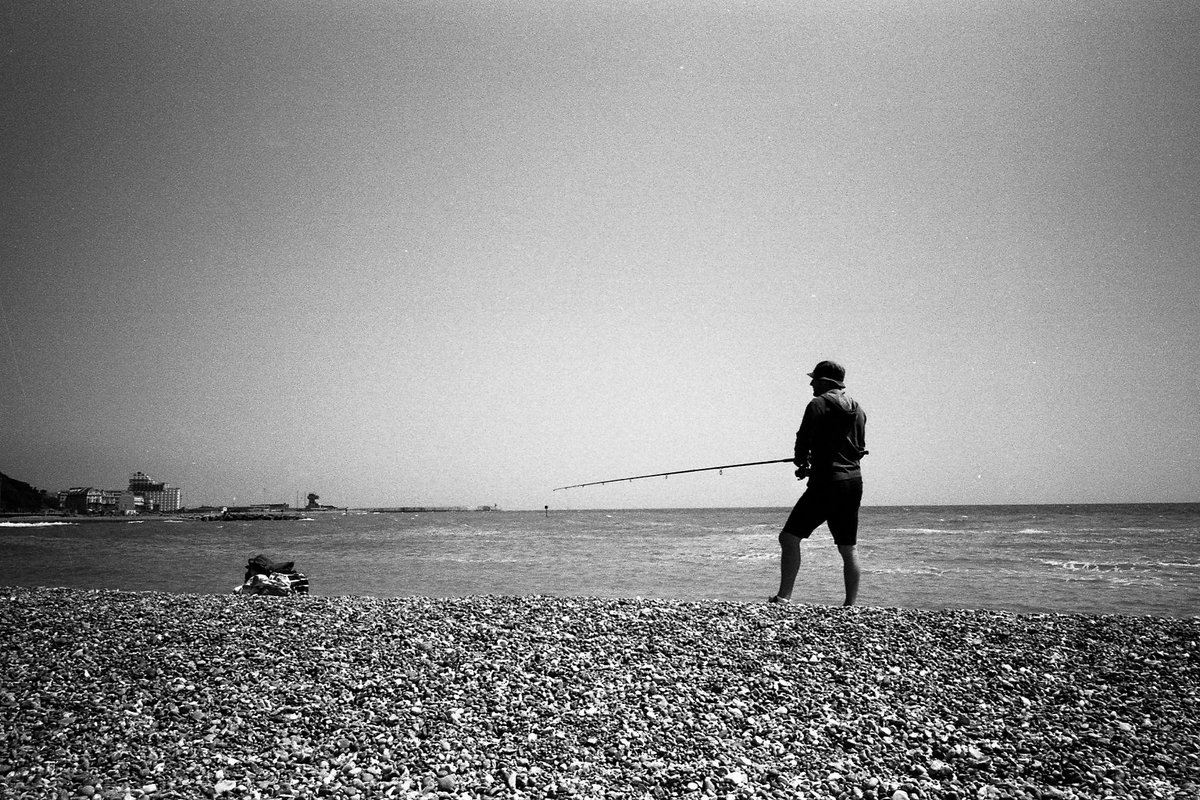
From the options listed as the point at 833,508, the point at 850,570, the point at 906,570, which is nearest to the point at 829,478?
the point at 833,508

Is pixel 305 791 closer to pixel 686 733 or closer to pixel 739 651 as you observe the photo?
pixel 686 733

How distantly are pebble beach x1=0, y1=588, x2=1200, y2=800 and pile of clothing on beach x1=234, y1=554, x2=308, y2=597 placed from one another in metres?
3.46

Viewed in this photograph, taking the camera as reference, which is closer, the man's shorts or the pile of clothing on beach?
the man's shorts

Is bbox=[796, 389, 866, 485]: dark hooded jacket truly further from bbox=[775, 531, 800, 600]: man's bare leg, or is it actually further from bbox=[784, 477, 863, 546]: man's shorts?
bbox=[775, 531, 800, 600]: man's bare leg

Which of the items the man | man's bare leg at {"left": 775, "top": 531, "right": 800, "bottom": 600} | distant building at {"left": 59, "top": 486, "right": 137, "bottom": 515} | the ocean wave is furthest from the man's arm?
distant building at {"left": 59, "top": 486, "right": 137, "bottom": 515}

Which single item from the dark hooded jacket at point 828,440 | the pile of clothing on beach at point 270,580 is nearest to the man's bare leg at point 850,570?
the dark hooded jacket at point 828,440

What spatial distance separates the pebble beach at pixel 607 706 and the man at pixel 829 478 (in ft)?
2.48

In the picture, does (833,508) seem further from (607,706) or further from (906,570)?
(906,570)

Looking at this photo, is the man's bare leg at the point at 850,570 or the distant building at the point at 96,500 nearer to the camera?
the man's bare leg at the point at 850,570

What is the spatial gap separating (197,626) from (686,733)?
4.30 meters

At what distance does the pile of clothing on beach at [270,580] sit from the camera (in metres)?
8.66

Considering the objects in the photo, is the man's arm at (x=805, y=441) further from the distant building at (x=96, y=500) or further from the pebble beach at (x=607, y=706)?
the distant building at (x=96, y=500)

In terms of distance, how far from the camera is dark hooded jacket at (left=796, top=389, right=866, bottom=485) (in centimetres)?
596

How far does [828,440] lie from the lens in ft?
19.6
